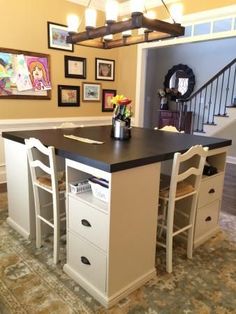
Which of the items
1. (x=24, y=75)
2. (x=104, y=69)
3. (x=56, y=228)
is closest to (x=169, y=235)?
(x=56, y=228)

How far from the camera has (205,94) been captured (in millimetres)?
6625

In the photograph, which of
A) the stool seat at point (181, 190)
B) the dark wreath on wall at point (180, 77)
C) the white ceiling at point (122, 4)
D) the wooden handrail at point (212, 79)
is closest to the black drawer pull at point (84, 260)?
the stool seat at point (181, 190)

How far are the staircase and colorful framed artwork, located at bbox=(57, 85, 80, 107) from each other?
3.04 m

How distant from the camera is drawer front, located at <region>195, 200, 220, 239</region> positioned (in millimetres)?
2393

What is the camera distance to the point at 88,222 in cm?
175

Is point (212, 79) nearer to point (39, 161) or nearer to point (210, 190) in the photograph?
point (210, 190)

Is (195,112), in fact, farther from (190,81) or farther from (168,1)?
(168,1)

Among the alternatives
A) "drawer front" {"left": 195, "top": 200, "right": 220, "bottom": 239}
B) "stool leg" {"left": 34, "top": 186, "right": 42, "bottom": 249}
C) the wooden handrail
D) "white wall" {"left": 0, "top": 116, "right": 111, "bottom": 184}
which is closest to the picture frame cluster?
"white wall" {"left": 0, "top": 116, "right": 111, "bottom": 184}

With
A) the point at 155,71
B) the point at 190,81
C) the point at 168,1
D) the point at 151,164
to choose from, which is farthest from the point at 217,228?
the point at 155,71

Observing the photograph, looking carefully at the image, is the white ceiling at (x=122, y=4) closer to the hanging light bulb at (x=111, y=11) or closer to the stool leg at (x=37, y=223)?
the hanging light bulb at (x=111, y=11)

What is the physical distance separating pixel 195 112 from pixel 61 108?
3.80 metres

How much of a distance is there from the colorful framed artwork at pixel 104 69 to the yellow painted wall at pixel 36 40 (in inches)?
6.2

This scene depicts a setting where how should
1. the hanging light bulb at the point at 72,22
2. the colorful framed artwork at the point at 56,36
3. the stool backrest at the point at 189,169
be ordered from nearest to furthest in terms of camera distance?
the stool backrest at the point at 189,169 → the hanging light bulb at the point at 72,22 → the colorful framed artwork at the point at 56,36

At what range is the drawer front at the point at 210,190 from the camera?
7.65 feet
